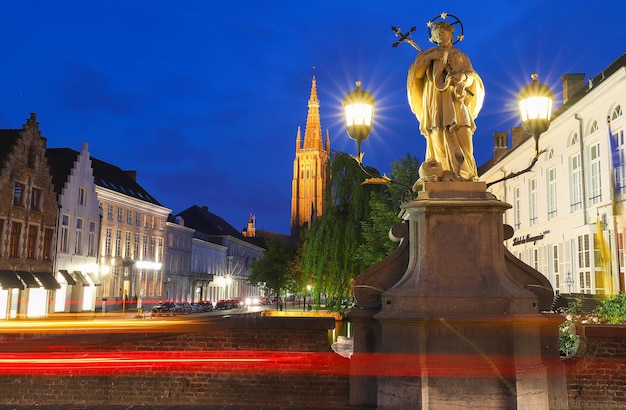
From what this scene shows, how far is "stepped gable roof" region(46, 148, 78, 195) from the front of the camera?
146 ft

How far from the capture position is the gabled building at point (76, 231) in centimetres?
4419

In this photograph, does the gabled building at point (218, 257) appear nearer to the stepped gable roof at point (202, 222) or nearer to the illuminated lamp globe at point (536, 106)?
the stepped gable roof at point (202, 222)

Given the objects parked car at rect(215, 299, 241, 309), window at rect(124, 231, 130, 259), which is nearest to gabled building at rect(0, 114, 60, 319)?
window at rect(124, 231, 130, 259)

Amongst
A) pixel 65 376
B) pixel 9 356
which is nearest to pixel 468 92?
pixel 65 376

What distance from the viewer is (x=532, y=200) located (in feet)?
116

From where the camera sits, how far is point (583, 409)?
27.4ft

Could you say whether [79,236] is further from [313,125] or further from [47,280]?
[313,125]

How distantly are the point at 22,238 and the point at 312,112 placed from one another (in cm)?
12761

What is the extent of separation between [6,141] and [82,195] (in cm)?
987

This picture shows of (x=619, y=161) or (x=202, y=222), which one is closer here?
(x=619, y=161)

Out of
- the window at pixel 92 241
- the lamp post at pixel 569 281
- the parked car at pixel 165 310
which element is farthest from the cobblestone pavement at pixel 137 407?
the window at pixel 92 241

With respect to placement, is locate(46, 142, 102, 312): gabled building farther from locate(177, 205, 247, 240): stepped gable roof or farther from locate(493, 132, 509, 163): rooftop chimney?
locate(177, 205, 247, 240): stepped gable roof

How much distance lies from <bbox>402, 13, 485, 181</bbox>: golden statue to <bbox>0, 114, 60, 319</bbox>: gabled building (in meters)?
33.9

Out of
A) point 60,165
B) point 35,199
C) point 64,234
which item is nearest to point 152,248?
point 64,234
